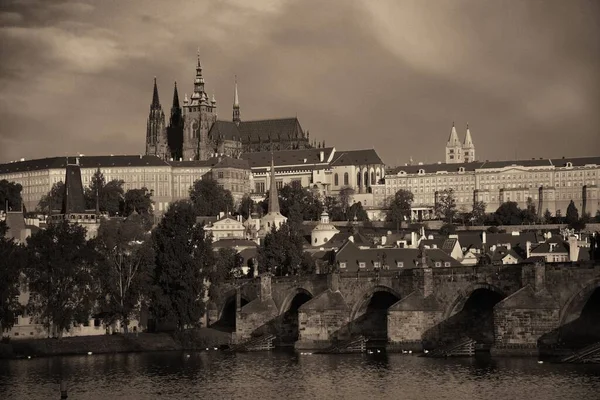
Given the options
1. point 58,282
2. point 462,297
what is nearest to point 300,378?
point 462,297

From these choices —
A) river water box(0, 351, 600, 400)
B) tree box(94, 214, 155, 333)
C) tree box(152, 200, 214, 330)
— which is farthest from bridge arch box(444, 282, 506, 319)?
tree box(94, 214, 155, 333)

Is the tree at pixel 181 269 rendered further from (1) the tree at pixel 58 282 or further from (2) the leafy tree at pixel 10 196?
(2) the leafy tree at pixel 10 196

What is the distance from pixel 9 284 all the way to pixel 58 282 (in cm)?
327

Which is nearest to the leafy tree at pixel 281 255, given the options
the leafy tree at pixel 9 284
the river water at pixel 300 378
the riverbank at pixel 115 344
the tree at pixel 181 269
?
the tree at pixel 181 269

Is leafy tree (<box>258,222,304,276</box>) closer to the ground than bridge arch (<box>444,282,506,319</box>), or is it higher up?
higher up

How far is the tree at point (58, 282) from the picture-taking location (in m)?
77.8

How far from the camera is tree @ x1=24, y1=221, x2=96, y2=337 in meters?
77.8

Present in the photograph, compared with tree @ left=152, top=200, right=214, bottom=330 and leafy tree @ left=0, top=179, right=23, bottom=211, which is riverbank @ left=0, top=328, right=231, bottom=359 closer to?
tree @ left=152, top=200, right=214, bottom=330

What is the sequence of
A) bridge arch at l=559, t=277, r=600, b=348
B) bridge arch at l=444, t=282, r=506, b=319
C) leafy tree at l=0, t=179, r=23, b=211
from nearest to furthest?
bridge arch at l=559, t=277, r=600, b=348 < bridge arch at l=444, t=282, r=506, b=319 < leafy tree at l=0, t=179, r=23, b=211

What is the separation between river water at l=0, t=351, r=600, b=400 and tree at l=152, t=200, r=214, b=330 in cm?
614

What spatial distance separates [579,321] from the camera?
2625 inches

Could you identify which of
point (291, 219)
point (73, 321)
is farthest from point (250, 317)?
point (291, 219)

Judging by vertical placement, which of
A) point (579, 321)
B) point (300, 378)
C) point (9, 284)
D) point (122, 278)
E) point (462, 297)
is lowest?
point (300, 378)

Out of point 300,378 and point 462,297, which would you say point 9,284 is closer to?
point 300,378
